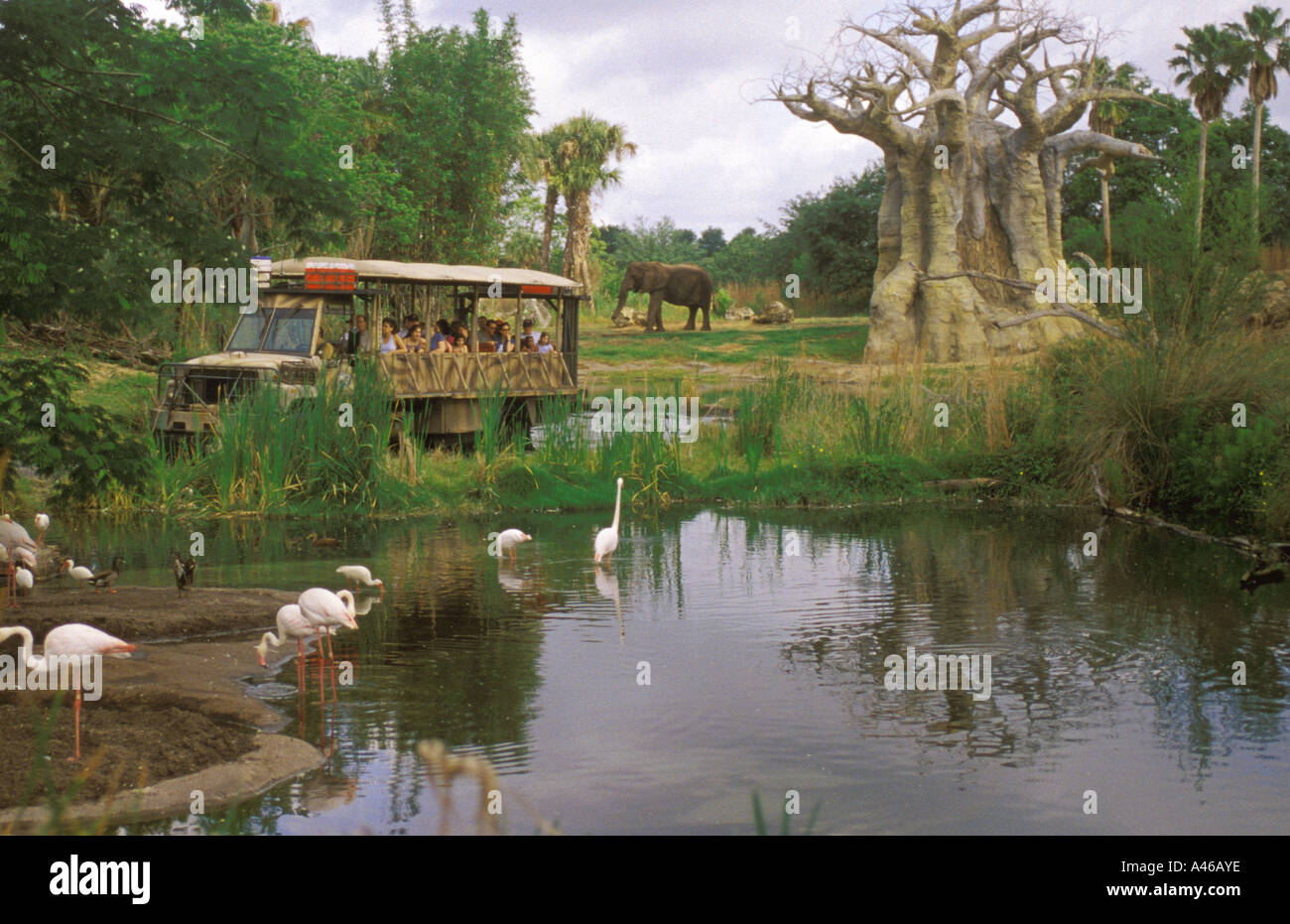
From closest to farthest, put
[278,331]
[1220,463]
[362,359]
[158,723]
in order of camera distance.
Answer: [158,723], [1220,463], [362,359], [278,331]

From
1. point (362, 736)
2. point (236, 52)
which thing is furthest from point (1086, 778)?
point (236, 52)

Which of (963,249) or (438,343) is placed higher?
(963,249)

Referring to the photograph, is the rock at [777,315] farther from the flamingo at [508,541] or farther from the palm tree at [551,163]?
the flamingo at [508,541]

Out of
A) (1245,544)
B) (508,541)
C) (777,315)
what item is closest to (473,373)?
(508,541)

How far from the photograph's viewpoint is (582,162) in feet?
173

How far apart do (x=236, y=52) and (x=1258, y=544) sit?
1047cm

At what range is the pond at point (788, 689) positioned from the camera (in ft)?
20.7

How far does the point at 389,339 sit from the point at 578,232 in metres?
34.0

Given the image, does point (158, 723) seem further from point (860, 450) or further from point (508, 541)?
point (860, 450)

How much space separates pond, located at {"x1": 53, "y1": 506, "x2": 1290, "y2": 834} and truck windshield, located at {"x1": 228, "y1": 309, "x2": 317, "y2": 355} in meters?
5.12

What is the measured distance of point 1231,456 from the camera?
14734 mm

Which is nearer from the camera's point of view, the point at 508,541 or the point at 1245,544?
the point at 508,541

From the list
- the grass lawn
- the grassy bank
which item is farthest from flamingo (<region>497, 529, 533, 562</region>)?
the grass lawn
